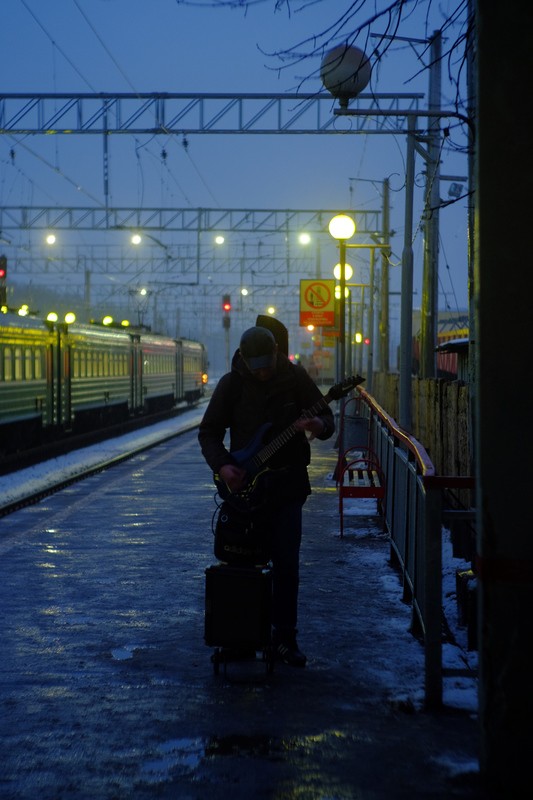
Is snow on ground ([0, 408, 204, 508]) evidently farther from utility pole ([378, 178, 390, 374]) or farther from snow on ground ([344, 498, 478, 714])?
utility pole ([378, 178, 390, 374])

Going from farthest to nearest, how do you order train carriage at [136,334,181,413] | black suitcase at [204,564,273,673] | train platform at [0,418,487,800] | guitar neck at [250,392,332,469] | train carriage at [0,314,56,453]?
train carriage at [136,334,181,413] < train carriage at [0,314,56,453] < guitar neck at [250,392,332,469] < black suitcase at [204,564,273,673] < train platform at [0,418,487,800]

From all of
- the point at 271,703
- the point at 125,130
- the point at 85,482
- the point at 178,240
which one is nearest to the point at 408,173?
the point at 85,482

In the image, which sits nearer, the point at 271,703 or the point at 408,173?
the point at 271,703

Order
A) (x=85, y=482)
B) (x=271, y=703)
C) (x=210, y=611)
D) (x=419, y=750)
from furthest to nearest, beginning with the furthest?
(x=85, y=482) < (x=210, y=611) < (x=271, y=703) < (x=419, y=750)

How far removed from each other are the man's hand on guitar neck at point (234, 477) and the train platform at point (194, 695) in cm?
99

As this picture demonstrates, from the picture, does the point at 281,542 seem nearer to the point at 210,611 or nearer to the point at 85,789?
the point at 210,611

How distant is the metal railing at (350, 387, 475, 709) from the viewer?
5.78 metres

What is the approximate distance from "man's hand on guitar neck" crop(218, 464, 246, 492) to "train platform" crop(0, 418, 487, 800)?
0.99m

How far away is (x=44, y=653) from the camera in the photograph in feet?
22.7

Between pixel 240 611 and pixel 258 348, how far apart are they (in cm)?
139

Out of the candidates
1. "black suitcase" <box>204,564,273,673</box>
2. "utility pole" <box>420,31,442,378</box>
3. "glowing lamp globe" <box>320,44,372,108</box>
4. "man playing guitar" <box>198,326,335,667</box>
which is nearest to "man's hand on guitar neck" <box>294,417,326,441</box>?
"man playing guitar" <box>198,326,335,667</box>

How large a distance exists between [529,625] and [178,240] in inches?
4006

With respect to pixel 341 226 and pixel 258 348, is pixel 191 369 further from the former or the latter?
pixel 258 348

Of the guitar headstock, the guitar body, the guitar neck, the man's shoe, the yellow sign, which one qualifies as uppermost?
the yellow sign
